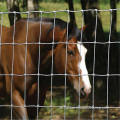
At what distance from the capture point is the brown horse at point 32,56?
3.99 metres

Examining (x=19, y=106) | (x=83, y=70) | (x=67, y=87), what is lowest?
(x=67, y=87)

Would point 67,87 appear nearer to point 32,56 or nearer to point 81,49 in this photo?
point 32,56

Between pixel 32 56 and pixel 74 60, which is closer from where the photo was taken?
pixel 74 60

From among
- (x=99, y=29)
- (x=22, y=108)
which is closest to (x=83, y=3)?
(x=99, y=29)

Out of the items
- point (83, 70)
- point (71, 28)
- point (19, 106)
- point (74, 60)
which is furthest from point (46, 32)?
point (19, 106)

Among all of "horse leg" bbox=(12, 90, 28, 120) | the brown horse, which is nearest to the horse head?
the brown horse

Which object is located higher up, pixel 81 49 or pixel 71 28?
pixel 71 28

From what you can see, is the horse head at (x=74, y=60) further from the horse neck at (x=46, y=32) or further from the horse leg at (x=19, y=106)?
the horse leg at (x=19, y=106)

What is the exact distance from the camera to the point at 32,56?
13.7 feet

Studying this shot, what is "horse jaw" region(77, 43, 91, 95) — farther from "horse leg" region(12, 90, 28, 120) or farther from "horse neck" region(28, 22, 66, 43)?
"horse leg" region(12, 90, 28, 120)

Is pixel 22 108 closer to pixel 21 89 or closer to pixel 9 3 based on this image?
pixel 21 89

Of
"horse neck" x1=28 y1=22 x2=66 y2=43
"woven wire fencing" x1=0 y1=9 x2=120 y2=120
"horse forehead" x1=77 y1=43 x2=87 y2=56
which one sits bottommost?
"woven wire fencing" x1=0 y1=9 x2=120 y2=120

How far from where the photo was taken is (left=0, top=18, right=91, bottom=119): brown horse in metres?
3.99

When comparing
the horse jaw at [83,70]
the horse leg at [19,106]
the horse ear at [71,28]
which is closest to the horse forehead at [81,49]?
the horse jaw at [83,70]
